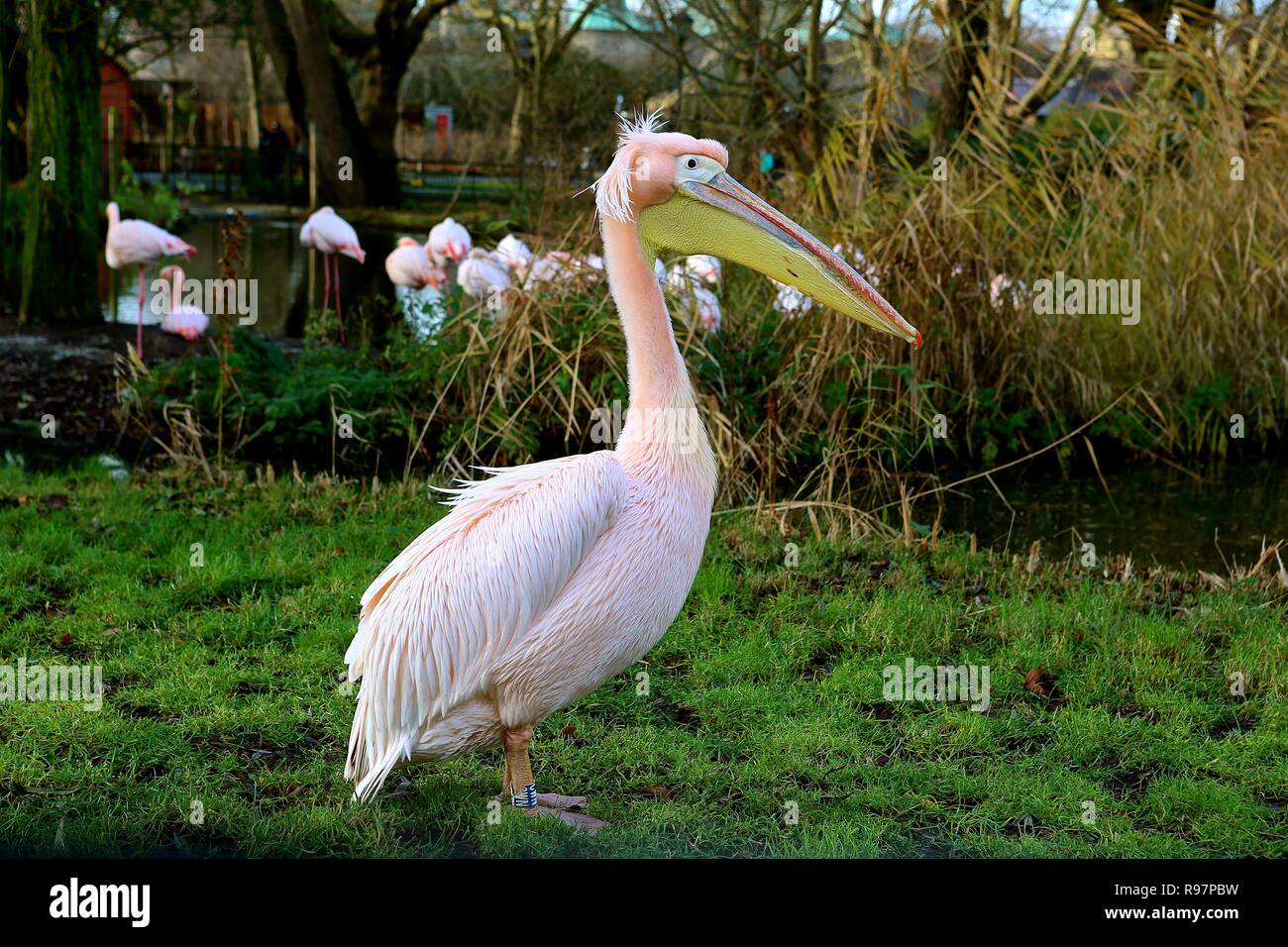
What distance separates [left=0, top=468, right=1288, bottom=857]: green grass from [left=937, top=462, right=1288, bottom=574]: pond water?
2.48 feet

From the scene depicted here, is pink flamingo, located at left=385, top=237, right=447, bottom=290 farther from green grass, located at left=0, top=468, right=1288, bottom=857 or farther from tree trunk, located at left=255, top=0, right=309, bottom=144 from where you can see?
tree trunk, located at left=255, top=0, right=309, bottom=144

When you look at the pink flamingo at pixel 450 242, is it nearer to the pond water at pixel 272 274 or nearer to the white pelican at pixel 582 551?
the pond water at pixel 272 274

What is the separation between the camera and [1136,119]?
7.55 meters

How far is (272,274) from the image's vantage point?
15500mm

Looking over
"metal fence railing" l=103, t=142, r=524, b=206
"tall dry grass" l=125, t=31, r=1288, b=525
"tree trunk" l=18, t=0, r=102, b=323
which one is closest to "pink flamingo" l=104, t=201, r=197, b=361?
"tree trunk" l=18, t=0, r=102, b=323

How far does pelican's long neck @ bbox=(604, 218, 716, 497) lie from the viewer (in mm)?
3199

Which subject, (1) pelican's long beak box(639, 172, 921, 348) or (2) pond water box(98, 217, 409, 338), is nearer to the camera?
(1) pelican's long beak box(639, 172, 921, 348)

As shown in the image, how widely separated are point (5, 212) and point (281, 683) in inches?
271

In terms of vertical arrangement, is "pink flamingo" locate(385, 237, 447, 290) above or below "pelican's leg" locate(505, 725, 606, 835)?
above

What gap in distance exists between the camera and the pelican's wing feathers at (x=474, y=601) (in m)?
3.05

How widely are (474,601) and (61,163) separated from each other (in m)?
6.80

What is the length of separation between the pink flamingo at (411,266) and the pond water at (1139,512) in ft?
15.5

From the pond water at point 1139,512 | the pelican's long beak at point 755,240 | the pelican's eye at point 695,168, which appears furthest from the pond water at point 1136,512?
the pelican's eye at point 695,168

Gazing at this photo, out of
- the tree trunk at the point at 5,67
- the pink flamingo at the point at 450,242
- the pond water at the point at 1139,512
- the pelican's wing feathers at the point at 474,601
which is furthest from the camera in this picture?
the pink flamingo at the point at 450,242
